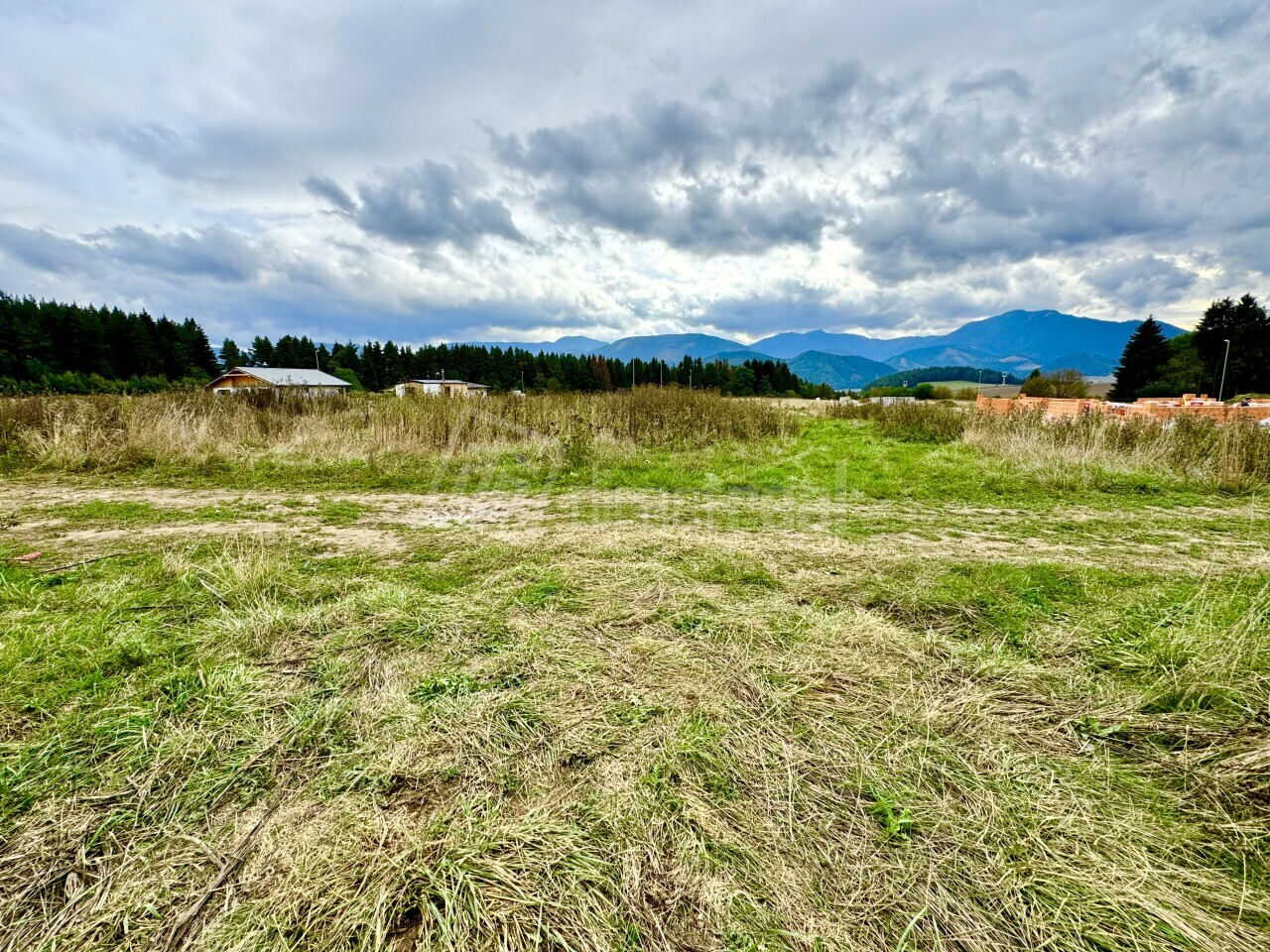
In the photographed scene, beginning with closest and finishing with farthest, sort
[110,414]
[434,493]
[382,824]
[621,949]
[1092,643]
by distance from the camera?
[621,949], [382,824], [1092,643], [434,493], [110,414]

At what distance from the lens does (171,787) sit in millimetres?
1842

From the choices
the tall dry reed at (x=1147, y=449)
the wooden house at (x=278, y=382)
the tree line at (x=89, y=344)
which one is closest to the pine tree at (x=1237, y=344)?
the tall dry reed at (x=1147, y=449)

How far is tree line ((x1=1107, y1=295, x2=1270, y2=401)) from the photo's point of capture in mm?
37812

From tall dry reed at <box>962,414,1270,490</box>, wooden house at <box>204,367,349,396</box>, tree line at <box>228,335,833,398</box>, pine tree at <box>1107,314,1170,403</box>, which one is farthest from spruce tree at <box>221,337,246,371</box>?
pine tree at <box>1107,314,1170,403</box>

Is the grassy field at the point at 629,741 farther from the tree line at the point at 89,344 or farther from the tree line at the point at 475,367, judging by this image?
the tree line at the point at 475,367

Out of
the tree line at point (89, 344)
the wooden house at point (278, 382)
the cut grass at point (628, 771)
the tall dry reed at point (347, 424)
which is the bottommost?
the cut grass at point (628, 771)

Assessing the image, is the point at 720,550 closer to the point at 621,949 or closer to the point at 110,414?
the point at 621,949

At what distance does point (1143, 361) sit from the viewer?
146 ft

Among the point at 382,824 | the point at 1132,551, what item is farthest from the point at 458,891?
the point at 1132,551

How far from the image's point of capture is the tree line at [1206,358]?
37812 mm

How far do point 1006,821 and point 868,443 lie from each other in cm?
1412

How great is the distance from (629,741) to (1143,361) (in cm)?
6369

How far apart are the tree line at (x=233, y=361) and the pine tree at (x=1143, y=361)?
2797 cm

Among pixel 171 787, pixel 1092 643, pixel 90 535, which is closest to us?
pixel 171 787
